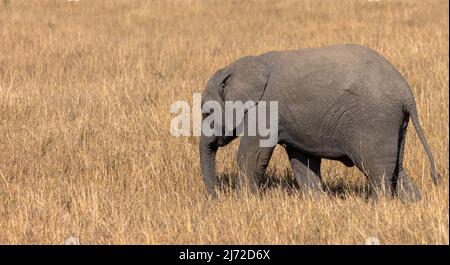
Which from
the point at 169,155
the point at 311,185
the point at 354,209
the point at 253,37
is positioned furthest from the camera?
the point at 253,37

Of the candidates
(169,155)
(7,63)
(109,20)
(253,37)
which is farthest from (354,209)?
(109,20)

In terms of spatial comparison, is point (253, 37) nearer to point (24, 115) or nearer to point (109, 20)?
point (109, 20)

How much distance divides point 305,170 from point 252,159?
0.58 meters

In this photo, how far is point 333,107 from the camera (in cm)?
571

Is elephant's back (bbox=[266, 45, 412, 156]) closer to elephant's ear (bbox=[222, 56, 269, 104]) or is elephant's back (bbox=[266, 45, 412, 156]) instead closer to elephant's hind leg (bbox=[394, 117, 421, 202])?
elephant's ear (bbox=[222, 56, 269, 104])

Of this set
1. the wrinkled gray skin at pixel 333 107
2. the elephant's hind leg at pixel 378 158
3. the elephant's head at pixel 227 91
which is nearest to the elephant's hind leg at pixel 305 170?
the wrinkled gray skin at pixel 333 107

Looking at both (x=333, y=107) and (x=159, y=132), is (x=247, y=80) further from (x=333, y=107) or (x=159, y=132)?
(x=159, y=132)

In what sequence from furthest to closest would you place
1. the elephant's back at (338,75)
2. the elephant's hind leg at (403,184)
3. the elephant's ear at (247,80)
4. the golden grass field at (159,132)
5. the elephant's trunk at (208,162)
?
the elephant's trunk at (208,162) → the elephant's ear at (247,80) → the elephant's hind leg at (403,184) → the elephant's back at (338,75) → the golden grass field at (159,132)

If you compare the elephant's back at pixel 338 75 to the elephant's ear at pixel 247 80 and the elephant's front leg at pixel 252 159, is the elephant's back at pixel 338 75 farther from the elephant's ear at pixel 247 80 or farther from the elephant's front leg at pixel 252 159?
the elephant's front leg at pixel 252 159

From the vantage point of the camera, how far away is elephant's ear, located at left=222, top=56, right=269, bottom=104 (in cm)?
600

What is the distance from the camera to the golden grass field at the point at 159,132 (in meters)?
5.22

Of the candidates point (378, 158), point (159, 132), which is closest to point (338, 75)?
point (378, 158)
